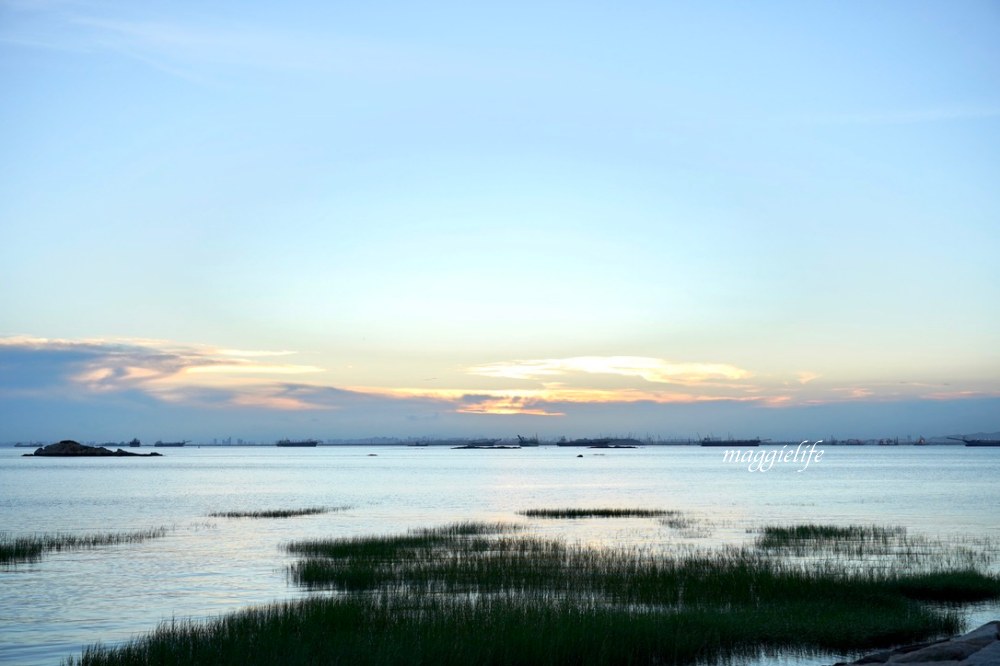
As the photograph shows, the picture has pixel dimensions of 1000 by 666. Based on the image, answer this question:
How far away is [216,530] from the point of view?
52719 mm

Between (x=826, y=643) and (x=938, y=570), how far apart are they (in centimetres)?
1225

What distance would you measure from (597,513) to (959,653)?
49.9 meters

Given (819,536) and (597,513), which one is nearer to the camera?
(819,536)

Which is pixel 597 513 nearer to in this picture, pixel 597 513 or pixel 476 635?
pixel 597 513

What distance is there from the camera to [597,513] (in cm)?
6450

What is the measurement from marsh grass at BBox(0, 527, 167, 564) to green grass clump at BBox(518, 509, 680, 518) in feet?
87.0

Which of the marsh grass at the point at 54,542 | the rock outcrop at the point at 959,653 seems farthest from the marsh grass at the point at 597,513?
the rock outcrop at the point at 959,653

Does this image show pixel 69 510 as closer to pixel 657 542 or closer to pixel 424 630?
pixel 657 542

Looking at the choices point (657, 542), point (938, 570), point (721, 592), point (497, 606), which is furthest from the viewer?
point (657, 542)

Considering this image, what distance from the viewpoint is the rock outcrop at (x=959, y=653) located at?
45.4ft

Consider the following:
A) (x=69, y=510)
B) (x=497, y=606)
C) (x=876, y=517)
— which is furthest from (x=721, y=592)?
(x=69, y=510)

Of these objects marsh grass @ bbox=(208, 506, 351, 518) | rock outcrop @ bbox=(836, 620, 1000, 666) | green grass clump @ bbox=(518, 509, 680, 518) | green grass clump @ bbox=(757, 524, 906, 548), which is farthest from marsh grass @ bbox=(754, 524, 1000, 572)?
marsh grass @ bbox=(208, 506, 351, 518)

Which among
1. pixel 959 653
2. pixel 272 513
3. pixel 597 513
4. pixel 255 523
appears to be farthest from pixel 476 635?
pixel 272 513

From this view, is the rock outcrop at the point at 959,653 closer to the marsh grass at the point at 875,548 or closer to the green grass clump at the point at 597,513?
the marsh grass at the point at 875,548
